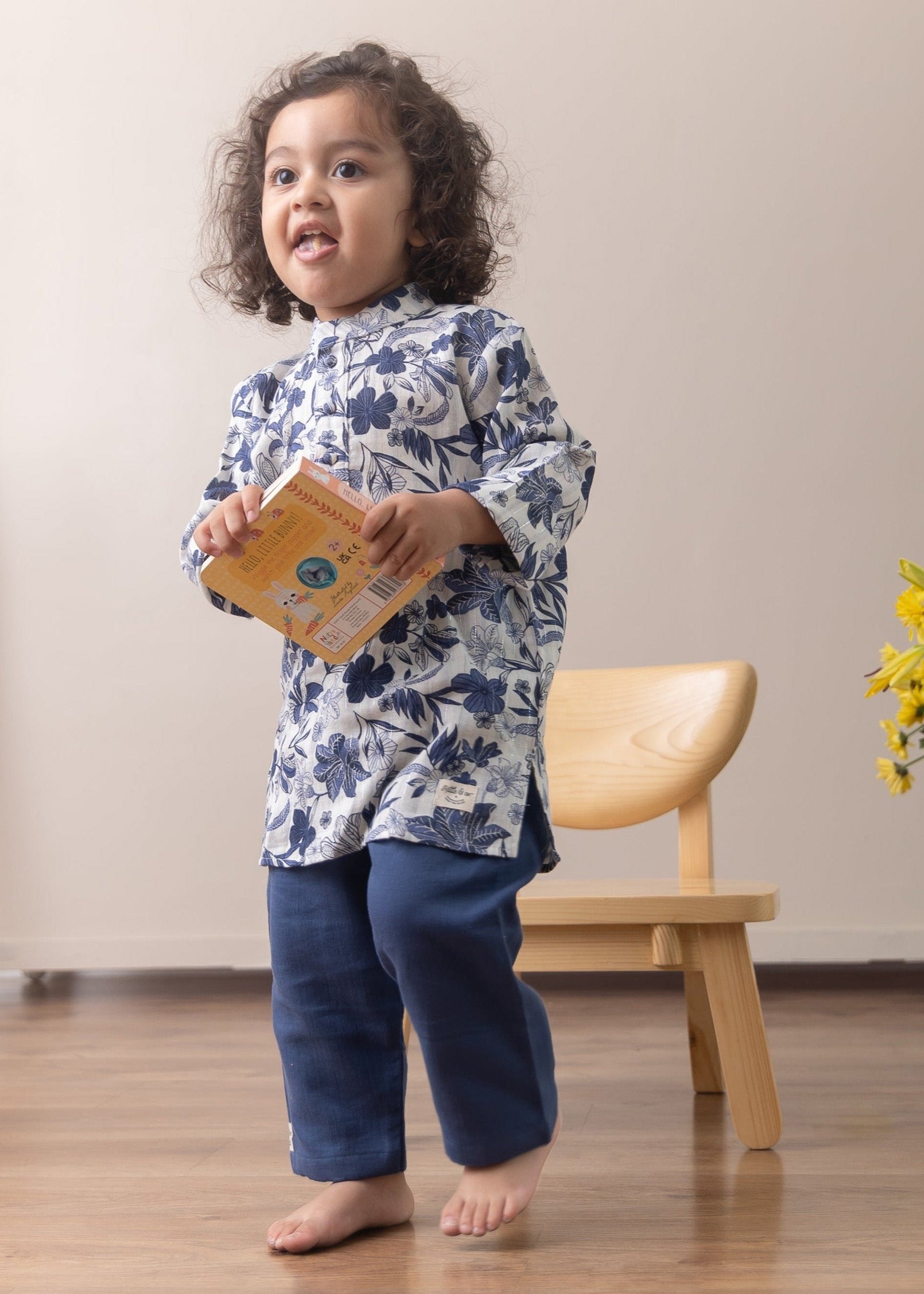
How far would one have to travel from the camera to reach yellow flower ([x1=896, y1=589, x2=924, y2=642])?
0.67m

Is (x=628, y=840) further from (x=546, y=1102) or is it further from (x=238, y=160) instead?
(x=238, y=160)

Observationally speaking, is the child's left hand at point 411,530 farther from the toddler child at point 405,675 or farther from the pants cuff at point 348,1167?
the pants cuff at point 348,1167

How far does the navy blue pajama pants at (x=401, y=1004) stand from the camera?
83cm

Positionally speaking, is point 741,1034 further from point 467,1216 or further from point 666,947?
point 467,1216

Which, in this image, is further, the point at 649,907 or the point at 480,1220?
the point at 649,907

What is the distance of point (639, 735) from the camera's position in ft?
4.56

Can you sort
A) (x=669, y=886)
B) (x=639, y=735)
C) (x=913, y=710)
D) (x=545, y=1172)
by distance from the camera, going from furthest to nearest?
(x=639, y=735) → (x=669, y=886) → (x=545, y=1172) → (x=913, y=710)

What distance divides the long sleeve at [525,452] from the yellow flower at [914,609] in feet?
0.89

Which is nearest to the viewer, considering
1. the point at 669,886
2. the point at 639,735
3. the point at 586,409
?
the point at 669,886

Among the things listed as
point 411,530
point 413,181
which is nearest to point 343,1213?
point 411,530

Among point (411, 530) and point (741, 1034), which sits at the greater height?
point (411, 530)

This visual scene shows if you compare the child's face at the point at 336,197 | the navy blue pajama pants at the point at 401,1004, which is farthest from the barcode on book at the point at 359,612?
the child's face at the point at 336,197

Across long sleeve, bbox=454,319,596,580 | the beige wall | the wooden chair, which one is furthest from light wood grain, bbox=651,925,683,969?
the beige wall

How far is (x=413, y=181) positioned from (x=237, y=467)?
10.0 inches
